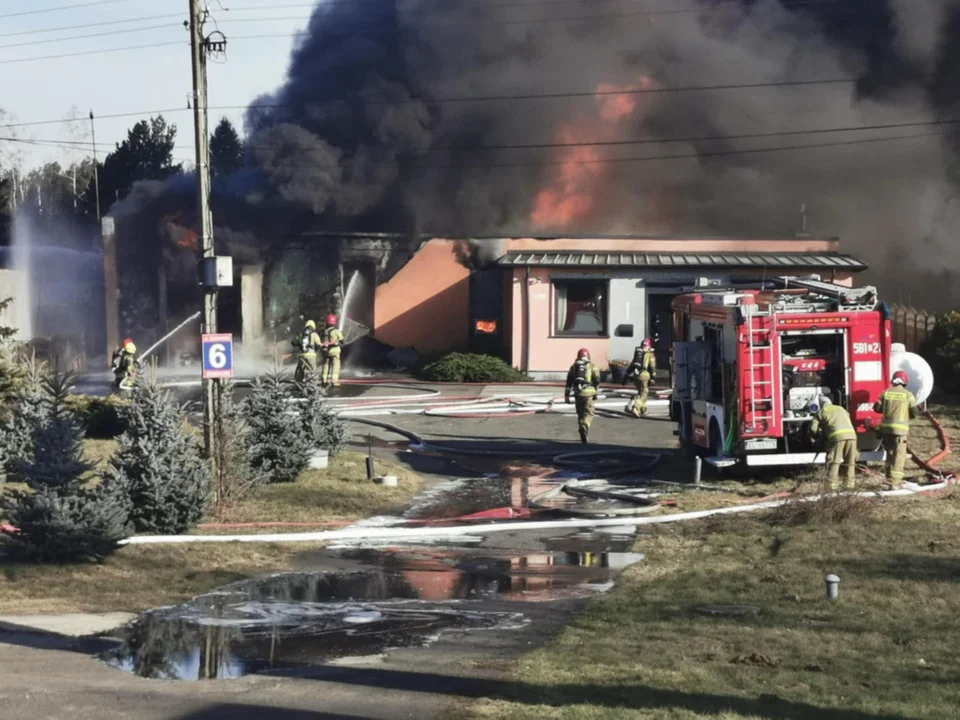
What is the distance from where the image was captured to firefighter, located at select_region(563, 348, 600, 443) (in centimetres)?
1844

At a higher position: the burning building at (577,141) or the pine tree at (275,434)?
the burning building at (577,141)

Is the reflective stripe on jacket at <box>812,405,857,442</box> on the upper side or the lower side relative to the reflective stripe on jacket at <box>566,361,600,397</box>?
lower

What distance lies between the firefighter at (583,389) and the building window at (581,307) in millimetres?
10651

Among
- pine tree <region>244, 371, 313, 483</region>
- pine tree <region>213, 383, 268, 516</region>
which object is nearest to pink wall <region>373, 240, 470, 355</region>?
pine tree <region>244, 371, 313, 483</region>

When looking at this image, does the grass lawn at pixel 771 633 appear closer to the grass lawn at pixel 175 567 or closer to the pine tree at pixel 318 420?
the grass lawn at pixel 175 567

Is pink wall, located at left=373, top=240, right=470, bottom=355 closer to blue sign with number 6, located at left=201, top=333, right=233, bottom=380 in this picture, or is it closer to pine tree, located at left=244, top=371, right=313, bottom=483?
pine tree, located at left=244, top=371, right=313, bottom=483

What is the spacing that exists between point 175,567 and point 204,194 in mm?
4378

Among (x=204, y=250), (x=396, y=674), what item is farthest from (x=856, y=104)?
(x=396, y=674)

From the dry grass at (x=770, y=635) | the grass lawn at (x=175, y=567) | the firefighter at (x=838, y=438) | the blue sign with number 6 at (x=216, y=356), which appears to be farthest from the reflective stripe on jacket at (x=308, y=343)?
the dry grass at (x=770, y=635)

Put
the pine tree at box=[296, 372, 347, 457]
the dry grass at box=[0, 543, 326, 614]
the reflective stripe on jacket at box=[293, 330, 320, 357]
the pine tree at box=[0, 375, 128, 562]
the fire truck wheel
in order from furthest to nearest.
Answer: the reflective stripe on jacket at box=[293, 330, 320, 357] → the pine tree at box=[296, 372, 347, 457] → the fire truck wheel → the pine tree at box=[0, 375, 128, 562] → the dry grass at box=[0, 543, 326, 614]

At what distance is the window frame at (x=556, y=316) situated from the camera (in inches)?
1147

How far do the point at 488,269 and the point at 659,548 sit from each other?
20.8 m

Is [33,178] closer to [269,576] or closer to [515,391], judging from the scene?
[515,391]

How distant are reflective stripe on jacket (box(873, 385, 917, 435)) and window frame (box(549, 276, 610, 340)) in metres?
15.4
